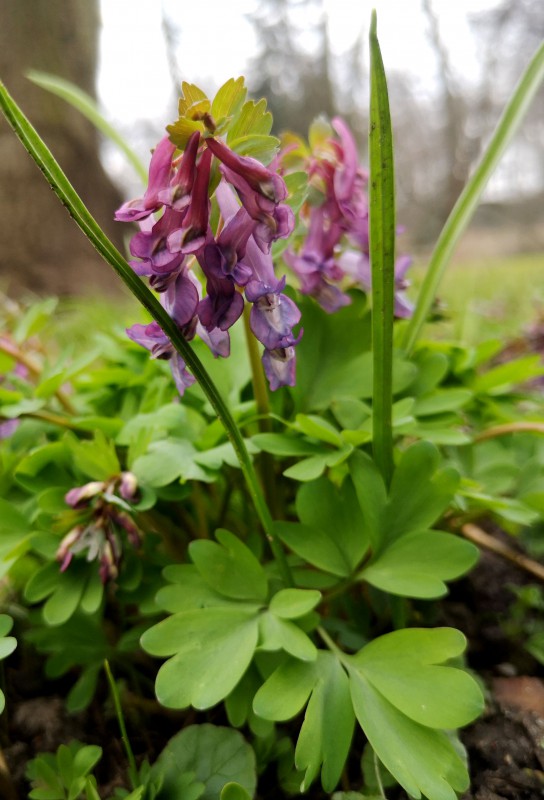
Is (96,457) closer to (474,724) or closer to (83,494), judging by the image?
(83,494)

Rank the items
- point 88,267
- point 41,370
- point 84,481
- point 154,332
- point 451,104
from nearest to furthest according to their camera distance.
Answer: point 154,332 < point 84,481 < point 41,370 < point 88,267 < point 451,104

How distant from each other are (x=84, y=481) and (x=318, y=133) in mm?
682

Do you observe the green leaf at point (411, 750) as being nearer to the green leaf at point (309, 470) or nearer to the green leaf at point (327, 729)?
the green leaf at point (327, 729)

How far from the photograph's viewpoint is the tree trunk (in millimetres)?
4798

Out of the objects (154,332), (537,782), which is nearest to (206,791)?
(537,782)

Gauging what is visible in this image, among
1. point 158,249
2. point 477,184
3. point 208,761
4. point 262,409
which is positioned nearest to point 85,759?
point 208,761

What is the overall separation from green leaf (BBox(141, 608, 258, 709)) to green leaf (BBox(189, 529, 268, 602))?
0.03 metres

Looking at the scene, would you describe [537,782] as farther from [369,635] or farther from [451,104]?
[451,104]

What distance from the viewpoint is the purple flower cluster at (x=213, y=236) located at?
0.57 metres

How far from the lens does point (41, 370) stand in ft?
3.63

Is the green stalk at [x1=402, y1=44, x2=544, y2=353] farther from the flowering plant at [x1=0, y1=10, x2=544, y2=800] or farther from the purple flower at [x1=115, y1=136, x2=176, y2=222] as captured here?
the purple flower at [x1=115, y1=136, x2=176, y2=222]

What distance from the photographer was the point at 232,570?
0.71 meters

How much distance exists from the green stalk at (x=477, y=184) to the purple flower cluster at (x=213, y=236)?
0.40 meters

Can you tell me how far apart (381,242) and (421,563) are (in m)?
0.39
